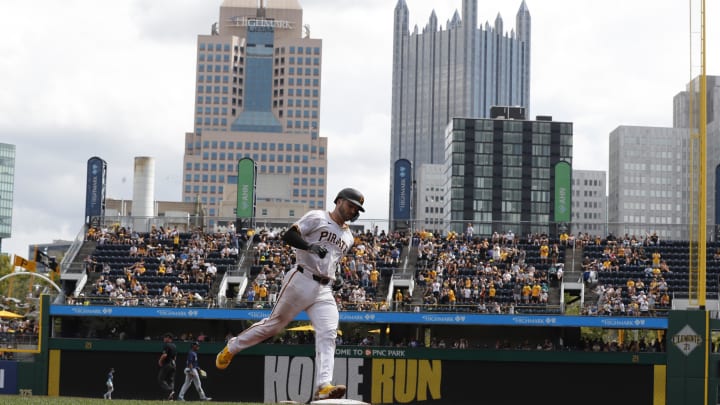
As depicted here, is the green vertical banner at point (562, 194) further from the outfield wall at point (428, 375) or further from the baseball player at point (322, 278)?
the baseball player at point (322, 278)

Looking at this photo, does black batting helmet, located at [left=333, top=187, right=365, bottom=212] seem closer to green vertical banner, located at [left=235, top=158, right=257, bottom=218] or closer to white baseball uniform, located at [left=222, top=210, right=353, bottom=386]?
white baseball uniform, located at [left=222, top=210, right=353, bottom=386]

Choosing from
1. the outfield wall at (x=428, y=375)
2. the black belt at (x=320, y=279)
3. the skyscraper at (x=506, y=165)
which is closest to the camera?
the black belt at (x=320, y=279)

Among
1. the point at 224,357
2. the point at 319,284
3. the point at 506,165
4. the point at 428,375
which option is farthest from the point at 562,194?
the point at 506,165

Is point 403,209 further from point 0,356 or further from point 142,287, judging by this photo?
point 0,356

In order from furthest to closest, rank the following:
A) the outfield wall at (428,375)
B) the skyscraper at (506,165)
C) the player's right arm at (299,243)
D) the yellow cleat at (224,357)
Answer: the skyscraper at (506,165) → the outfield wall at (428,375) → the yellow cleat at (224,357) → the player's right arm at (299,243)

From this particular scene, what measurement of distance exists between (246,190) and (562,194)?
50.6 feet

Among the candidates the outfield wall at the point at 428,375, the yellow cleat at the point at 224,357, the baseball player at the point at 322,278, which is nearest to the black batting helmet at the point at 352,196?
the baseball player at the point at 322,278

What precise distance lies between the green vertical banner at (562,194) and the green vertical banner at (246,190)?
1471 cm

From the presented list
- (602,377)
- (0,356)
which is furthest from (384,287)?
(0,356)

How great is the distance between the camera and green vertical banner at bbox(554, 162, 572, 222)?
58.8 metres

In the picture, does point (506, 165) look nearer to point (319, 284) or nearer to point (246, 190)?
point (246, 190)

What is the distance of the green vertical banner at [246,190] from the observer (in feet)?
194

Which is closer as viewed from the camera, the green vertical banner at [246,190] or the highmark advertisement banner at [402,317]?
the highmark advertisement banner at [402,317]

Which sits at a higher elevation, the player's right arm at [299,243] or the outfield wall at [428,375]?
the player's right arm at [299,243]
